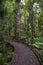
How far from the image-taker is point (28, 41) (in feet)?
64.6

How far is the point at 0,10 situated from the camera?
16734mm

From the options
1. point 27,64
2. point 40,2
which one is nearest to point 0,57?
point 27,64

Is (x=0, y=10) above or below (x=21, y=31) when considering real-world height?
above

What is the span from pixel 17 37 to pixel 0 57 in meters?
13.4

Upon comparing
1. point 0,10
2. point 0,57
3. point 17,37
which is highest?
point 0,10

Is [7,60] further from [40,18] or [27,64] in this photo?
[40,18]

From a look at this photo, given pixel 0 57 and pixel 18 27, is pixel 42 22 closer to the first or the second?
pixel 18 27

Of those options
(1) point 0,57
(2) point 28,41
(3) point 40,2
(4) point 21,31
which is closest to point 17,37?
(4) point 21,31

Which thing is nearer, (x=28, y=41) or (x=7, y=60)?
(x=7, y=60)

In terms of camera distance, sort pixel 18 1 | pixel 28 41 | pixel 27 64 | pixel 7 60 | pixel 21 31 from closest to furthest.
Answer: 1. pixel 27 64
2. pixel 7 60
3. pixel 28 41
4. pixel 18 1
5. pixel 21 31

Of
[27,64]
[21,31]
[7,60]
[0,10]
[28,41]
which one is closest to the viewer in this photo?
[27,64]

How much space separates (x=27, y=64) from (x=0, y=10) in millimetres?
8765

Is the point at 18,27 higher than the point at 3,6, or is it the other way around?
the point at 3,6

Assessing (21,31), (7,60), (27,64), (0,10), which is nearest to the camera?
(27,64)
